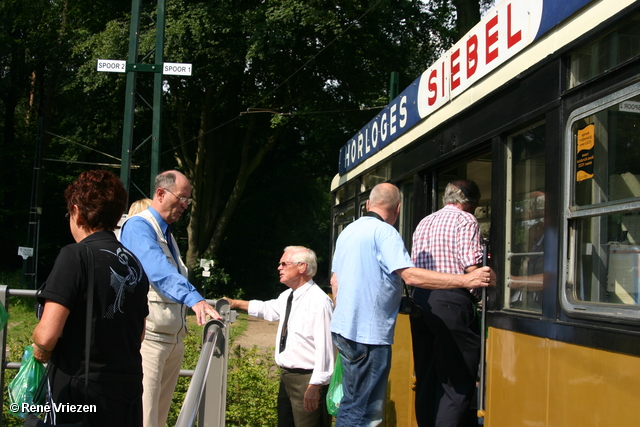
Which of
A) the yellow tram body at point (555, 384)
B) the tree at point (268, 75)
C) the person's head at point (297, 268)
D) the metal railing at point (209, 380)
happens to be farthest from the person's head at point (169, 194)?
the tree at point (268, 75)

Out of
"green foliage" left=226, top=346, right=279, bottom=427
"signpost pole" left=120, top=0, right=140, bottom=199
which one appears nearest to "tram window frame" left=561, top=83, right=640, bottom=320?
"green foliage" left=226, top=346, right=279, bottom=427

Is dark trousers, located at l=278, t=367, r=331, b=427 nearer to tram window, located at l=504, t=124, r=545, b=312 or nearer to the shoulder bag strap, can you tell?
tram window, located at l=504, t=124, r=545, b=312

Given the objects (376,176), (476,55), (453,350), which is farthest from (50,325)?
(376,176)

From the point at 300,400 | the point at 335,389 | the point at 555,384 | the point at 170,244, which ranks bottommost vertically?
the point at 300,400

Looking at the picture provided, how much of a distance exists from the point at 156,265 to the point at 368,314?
1213 millimetres

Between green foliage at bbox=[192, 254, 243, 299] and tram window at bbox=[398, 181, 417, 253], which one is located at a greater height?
tram window at bbox=[398, 181, 417, 253]

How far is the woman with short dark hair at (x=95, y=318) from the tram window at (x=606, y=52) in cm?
201

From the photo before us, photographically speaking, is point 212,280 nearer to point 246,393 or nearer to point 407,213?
point 246,393

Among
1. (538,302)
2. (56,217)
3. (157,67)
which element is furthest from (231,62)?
(538,302)

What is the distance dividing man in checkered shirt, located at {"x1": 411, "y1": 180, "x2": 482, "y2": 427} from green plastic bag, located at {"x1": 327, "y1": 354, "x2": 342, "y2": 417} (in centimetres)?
48

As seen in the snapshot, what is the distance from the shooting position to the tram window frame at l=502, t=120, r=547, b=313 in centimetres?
328

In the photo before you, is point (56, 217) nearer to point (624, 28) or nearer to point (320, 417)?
point (320, 417)

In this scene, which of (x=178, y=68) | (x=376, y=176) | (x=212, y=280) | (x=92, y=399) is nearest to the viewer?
(x=92, y=399)

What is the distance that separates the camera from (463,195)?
14.1ft
